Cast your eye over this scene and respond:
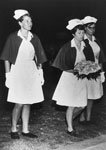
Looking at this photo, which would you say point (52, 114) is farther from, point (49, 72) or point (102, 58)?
point (102, 58)

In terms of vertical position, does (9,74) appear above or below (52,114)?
above

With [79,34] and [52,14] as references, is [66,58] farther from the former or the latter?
[52,14]

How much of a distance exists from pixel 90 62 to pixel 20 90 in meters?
1.05

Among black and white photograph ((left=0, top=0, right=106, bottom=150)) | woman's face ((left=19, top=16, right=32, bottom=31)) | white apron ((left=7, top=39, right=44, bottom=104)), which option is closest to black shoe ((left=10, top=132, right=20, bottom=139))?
black and white photograph ((left=0, top=0, right=106, bottom=150))

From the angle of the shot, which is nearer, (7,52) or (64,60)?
(7,52)

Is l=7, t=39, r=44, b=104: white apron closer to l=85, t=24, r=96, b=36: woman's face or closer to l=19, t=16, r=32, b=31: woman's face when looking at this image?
l=19, t=16, r=32, b=31: woman's face

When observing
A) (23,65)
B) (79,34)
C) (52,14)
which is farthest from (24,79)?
(52,14)

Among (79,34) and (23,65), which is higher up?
(79,34)

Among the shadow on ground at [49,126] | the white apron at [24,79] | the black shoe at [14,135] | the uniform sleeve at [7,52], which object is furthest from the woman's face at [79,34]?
the black shoe at [14,135]

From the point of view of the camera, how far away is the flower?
5.00 meters

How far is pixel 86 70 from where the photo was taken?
16.4ft

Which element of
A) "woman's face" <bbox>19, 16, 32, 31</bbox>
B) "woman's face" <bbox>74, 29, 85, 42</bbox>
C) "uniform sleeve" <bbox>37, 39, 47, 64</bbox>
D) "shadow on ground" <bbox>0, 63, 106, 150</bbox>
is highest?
"woman's face" <bbox>19, 16, 32, 31</bbox>

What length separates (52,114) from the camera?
20.3 feet

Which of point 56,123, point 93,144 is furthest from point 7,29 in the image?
point 93,144
